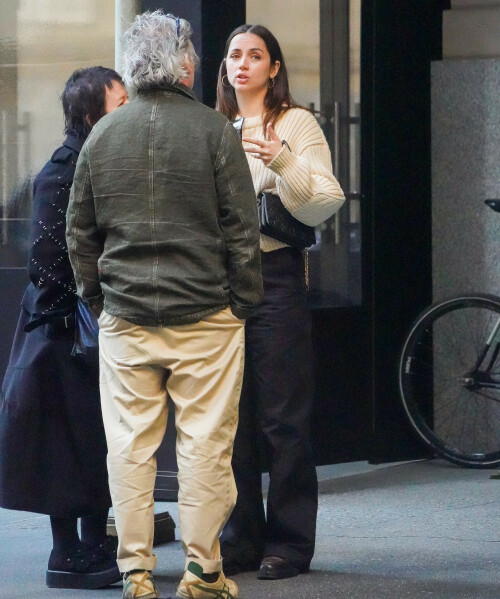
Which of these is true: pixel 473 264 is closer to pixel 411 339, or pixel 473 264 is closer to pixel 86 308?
pixel 411 339

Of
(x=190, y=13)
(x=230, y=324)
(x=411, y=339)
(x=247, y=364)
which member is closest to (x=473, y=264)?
(x=411, y=339)

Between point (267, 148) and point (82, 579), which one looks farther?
point (82, 579)

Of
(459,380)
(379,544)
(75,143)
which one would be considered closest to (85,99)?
(75,143)

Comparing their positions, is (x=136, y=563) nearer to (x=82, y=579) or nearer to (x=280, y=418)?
(x=82, y=579)

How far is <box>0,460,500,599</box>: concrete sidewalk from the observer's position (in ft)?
14.9

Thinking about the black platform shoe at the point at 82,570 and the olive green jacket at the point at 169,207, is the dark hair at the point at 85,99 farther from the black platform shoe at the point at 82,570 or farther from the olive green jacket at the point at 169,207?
the black platform shoe at the point at 82,570

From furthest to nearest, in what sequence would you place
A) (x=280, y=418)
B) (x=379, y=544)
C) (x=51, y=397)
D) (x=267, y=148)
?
(x=379, y=544)
(x=280, y=418)
(x=51, y=397)
(x=267, y=148)

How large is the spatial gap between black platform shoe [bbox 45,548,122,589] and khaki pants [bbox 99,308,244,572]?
1.78 ft

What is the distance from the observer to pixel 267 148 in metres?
4.42

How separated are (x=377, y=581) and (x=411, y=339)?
7.97 feet

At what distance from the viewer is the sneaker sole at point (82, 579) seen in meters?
4.60

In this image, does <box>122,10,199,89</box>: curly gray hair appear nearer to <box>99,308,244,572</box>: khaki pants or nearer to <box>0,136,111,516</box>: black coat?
<box>0,136,111,516</box>: black coat

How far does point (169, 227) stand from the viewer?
3996 millimetres

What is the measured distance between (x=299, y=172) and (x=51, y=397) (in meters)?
1.16
